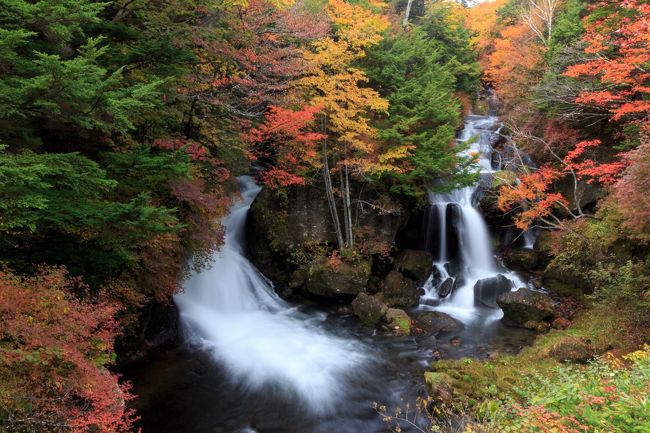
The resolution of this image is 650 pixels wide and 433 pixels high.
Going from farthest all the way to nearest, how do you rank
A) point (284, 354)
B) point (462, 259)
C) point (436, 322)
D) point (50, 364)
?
point (462, 259) → point (436, 322) → point (284, 354) → point (50, 364)

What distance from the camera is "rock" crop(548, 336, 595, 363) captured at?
28.9ft

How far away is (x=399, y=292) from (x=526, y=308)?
441cm

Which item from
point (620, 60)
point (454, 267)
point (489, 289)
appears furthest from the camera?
point (454, 267)

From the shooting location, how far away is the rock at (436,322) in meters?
12.4

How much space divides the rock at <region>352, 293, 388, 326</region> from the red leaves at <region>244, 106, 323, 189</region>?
193 inches

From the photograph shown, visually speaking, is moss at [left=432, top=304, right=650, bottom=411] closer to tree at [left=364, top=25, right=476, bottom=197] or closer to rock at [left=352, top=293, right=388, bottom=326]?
rock at [left=352, top=293, right=388, bottom=326]

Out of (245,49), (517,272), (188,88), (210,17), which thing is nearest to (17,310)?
(188,88)

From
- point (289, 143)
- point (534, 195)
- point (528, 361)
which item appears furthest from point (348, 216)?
point (528, 361)

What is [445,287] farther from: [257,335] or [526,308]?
[257,335]

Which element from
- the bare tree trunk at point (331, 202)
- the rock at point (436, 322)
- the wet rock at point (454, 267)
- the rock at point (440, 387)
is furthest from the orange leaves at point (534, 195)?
the rock at point (440, 387)

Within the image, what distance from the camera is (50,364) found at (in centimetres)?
467

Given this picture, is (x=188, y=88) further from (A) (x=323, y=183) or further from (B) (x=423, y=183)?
(B) (x=423, y=183)

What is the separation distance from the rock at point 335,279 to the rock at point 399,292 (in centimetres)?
95

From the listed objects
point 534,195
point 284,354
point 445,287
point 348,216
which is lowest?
point 284,354
